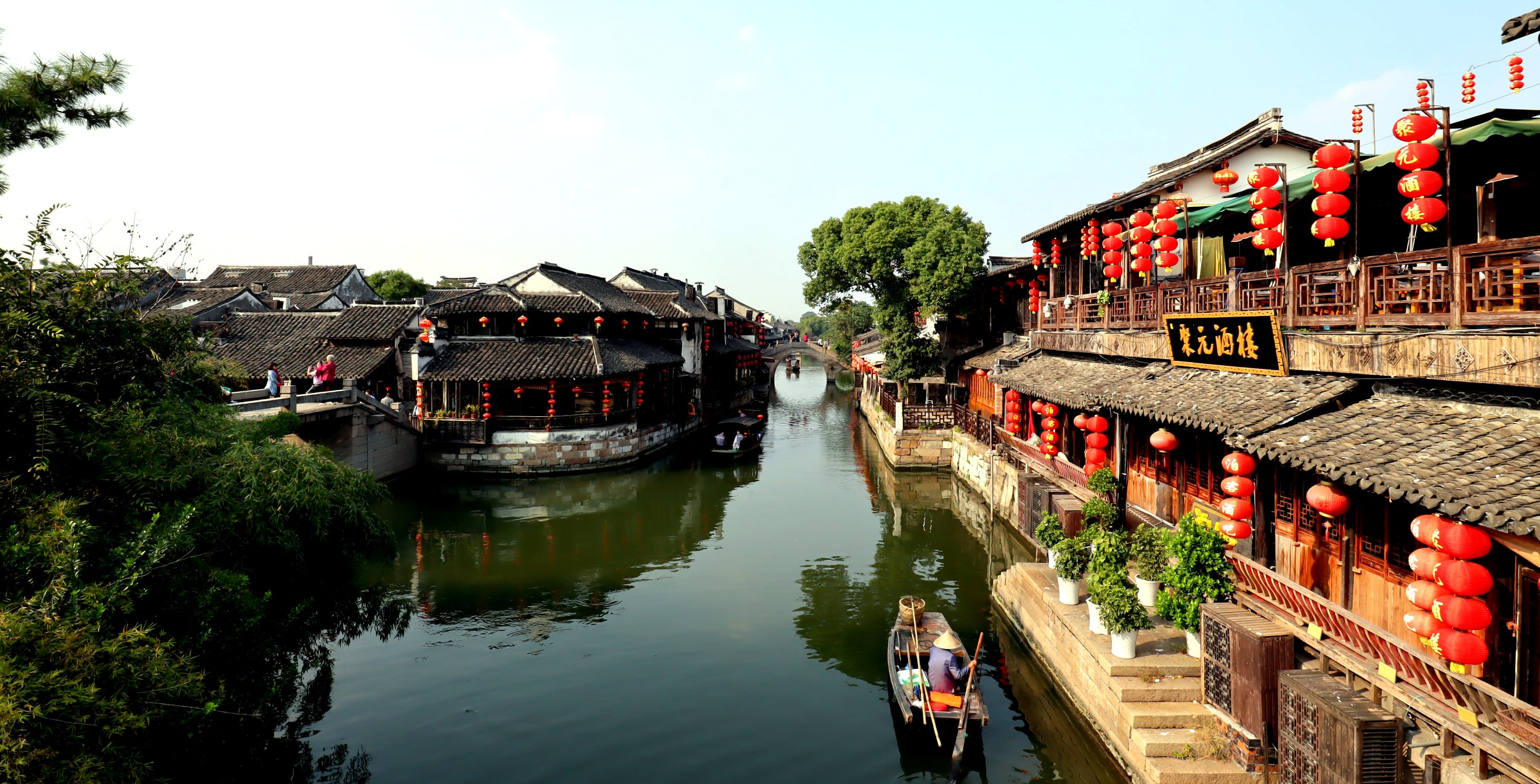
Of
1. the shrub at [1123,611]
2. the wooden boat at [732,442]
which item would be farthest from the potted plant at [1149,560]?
the wooden boat at [732,442]

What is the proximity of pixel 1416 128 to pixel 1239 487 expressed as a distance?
3.67 metres

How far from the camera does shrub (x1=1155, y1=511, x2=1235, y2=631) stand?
8.66 m

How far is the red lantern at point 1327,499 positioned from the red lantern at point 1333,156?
3186mm

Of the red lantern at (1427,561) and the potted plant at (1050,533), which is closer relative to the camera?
the red lantern at (1427,561)

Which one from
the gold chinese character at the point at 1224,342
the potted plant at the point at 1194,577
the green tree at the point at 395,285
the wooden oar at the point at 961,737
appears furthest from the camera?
the green tree at the point at 395,285

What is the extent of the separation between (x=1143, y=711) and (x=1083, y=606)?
2.69 m

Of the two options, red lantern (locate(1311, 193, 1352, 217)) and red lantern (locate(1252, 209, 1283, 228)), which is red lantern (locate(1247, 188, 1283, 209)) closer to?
red lantern (locate(1252, 209, 1283, 228))

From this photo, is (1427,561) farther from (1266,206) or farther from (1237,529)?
(1266,206)

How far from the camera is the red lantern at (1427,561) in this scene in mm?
5691

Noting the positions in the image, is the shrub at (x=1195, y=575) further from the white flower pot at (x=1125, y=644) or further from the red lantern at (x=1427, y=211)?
the red lantern at (x=1427, y=211)

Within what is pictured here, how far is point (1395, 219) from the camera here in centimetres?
1106

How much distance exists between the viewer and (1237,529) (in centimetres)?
843

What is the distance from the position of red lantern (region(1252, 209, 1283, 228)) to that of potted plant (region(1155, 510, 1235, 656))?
135 inches

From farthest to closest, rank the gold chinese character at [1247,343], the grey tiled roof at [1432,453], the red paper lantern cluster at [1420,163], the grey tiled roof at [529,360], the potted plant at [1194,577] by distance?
the grey tiled roof at [529,360] < the gold chinese character at [1247,343] < the potted plant at [1194,577] < the red paper lantern cluster at [1420,163] < the grey tiled roof at [1432,453]
